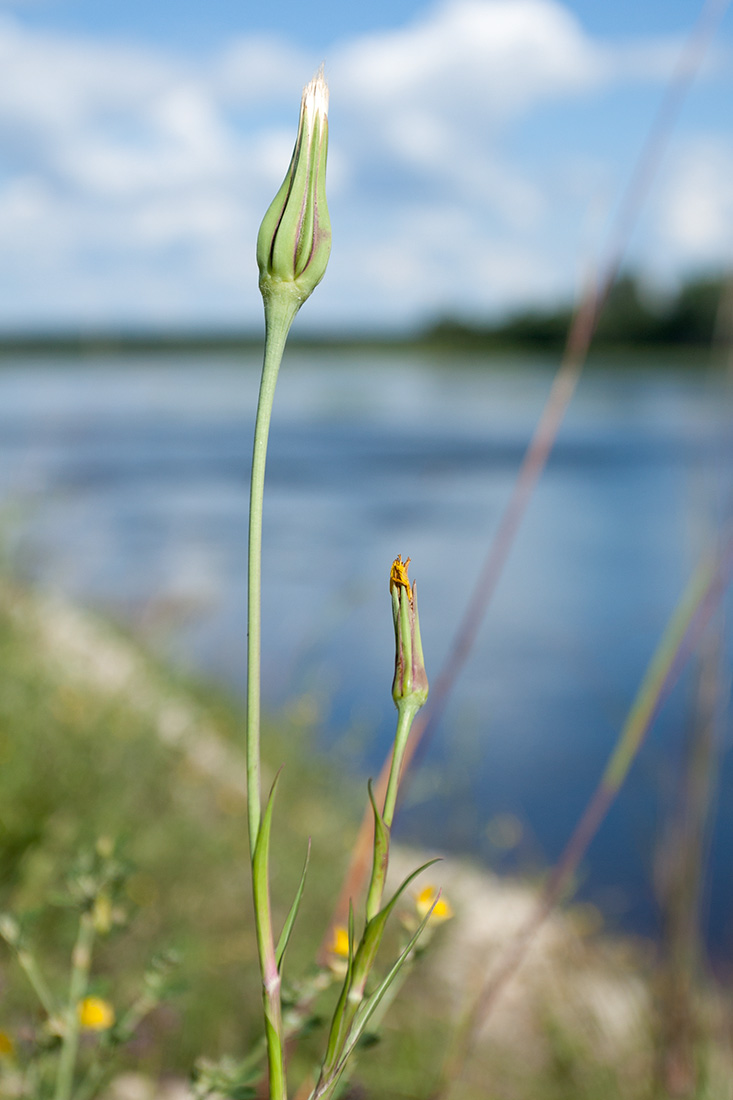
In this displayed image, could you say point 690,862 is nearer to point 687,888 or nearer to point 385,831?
point 687,888

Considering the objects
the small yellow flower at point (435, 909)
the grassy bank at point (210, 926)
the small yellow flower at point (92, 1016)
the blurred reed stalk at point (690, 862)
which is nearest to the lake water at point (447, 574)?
the blurred reed stalk at point (690, 862)

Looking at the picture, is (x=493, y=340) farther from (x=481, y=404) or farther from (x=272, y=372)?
(x=272, y=372)

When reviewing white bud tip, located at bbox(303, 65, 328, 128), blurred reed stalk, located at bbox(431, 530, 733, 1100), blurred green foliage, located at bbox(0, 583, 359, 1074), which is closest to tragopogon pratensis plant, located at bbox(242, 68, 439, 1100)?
white bud tip, located at bbox(303, 65, 328, 128)

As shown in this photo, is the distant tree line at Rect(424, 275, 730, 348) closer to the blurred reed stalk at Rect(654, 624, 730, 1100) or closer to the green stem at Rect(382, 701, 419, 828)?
the blurred reed stalk at Rect(654, 624, 730, 1100)

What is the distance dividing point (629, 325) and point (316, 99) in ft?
55.7

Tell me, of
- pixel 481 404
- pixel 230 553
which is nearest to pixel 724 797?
pixel 230 553

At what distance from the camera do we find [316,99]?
25cm

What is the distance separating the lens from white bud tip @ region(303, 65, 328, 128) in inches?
9.9

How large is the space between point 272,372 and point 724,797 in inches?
152

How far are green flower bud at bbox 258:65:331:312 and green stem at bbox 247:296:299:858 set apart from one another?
0.05ft

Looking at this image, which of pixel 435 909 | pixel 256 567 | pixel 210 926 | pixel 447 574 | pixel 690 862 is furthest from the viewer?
pixel 447 574

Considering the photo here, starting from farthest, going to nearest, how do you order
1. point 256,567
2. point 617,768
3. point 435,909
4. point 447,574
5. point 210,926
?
1. point 447,574
2. point 210,926
3. point 617,768
4. point 435,909
5. point 256,567

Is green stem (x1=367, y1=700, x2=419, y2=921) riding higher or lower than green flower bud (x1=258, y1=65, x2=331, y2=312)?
lower

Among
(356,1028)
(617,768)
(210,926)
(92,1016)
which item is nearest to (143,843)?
(210,926)
